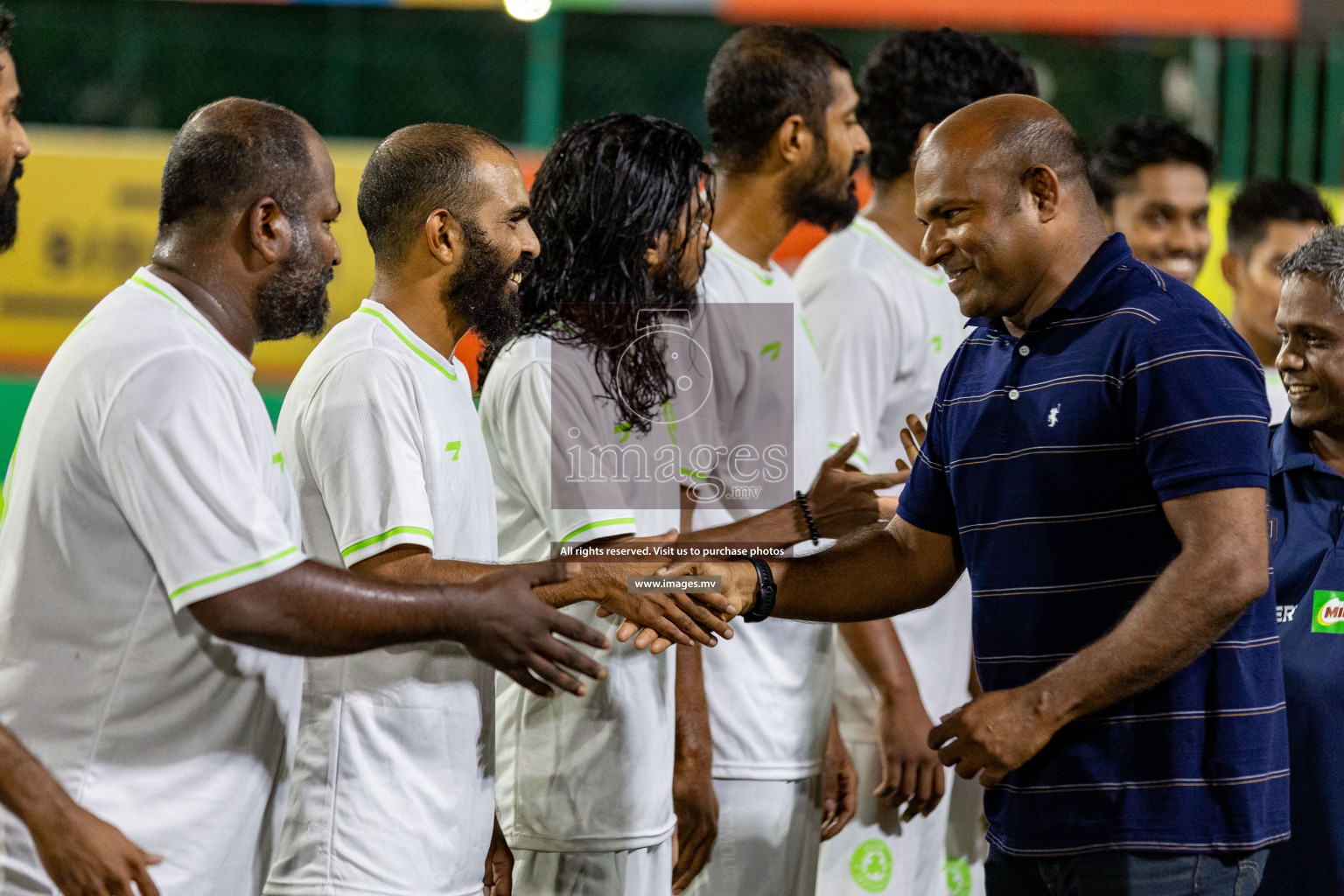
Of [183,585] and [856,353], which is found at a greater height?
[856,353]

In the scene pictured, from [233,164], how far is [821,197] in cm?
173

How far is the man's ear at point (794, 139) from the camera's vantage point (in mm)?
3336

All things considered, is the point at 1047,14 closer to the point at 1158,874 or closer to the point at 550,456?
the point at 550,456

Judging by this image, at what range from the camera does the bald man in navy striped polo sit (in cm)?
199

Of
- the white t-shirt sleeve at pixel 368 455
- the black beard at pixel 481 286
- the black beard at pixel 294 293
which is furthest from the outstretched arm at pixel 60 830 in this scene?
the black beard at pixel 481 286

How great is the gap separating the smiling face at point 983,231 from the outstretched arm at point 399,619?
2.95ft

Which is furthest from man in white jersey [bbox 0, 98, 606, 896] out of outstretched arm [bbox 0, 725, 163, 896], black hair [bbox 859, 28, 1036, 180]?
black hair [bbox 859, 28, 1036, 180]

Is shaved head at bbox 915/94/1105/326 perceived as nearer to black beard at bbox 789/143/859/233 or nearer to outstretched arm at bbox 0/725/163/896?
black beard at bbox 789/143/859/233

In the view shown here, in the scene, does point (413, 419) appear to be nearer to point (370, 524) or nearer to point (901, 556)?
point (370, 524)

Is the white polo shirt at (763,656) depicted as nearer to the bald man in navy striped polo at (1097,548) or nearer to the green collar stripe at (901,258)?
the green collar stripe at (901,258)

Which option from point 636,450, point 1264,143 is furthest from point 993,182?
point 1264,143

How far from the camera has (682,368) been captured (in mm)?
2482

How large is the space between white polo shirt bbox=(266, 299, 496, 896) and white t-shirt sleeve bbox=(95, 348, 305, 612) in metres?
0.29

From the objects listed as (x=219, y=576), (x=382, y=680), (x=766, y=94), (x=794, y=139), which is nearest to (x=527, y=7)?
(x=766, y=94)
